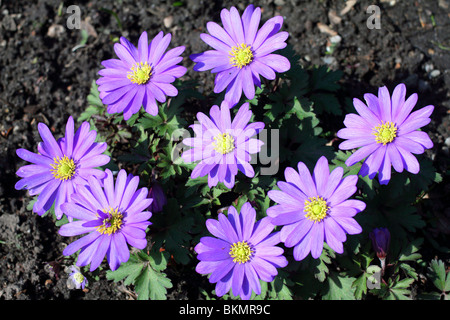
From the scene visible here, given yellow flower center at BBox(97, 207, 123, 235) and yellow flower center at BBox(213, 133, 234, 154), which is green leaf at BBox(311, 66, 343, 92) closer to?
yellow flower center at BBox(213, 133, 234, 154)

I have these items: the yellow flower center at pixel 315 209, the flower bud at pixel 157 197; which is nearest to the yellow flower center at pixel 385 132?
the yellow flower center at pixel 315 209

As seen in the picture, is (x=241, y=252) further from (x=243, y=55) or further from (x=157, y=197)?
(x=243, y=55)

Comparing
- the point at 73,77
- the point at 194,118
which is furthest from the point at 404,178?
the point at 73,77

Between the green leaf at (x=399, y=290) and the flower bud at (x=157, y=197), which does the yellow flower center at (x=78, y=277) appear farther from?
the green leaf at (x=399, y=290)

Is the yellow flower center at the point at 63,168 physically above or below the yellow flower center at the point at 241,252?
above

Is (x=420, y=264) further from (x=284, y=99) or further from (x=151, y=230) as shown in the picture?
(x=151, y=230)

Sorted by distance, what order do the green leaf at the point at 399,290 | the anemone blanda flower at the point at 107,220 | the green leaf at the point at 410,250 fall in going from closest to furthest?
the anemone blanda flower at the point at 107,220 → the green leaf at the point at 399,290 → the green leaf at the point at 410,250

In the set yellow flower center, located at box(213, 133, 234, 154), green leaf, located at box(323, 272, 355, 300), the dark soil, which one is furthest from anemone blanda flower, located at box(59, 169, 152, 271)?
green leaf, located at box(323, 272, 355, 300)

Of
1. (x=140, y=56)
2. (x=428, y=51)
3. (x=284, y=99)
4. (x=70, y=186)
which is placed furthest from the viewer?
(x=428, y=51)

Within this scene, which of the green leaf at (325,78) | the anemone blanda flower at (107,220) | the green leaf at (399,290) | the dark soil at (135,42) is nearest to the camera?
the anemone blanda flower at (107,220)
